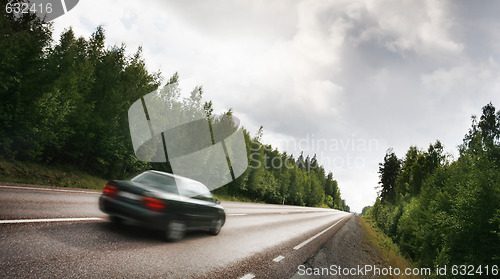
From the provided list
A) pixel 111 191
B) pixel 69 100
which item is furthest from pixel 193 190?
pixel 69 100

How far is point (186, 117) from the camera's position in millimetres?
27188

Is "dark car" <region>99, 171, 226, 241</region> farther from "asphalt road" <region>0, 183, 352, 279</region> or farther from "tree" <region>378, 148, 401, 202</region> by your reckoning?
"tree" <region>378, 148, 401, 202</region>

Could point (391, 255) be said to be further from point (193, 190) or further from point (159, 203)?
point (159, 203)

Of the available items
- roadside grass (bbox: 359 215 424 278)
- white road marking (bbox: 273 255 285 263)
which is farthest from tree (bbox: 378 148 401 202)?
white road marking (bbox: 273 255 285 263)

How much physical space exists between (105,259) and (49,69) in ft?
58.9

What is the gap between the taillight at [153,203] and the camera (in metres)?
4.99

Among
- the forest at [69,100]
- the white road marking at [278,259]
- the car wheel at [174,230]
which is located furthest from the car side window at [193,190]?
the forest at [69,100]

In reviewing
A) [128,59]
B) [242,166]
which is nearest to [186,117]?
[128,59]

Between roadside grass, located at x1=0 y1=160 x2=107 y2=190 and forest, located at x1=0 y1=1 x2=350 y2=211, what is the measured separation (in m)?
0.94

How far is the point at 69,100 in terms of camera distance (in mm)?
15109

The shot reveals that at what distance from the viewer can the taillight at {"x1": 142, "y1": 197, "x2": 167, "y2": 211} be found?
4992mm

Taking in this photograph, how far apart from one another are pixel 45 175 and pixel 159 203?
→ 471 inches

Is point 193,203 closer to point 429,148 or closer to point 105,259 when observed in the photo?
point 105,259

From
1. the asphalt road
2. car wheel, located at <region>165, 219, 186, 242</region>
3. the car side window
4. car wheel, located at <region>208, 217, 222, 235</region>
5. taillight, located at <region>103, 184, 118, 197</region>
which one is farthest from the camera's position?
car wheel, located at <region>208, 217, 222, 235</region>
